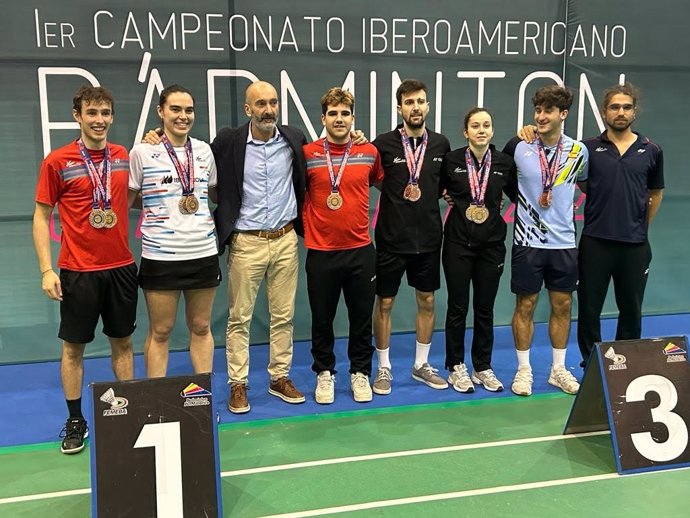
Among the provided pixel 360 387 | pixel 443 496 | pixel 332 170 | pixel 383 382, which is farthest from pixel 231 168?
pixel 443 496

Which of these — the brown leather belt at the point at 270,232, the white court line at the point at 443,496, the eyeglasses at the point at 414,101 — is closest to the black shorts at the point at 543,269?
the eyeglasses at the point at 414,101

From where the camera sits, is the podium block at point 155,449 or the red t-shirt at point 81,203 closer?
the podium block at point 155,449

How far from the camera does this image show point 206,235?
3.35 m

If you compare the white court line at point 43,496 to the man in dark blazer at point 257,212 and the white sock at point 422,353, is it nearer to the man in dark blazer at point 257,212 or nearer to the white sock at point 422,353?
the man in dark blazer at point 257,212

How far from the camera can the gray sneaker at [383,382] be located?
4.01 metres

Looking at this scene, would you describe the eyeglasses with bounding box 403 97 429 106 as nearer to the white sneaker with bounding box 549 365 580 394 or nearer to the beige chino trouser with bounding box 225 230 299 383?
the beige chino trouser with bounding box 225 230 299 383

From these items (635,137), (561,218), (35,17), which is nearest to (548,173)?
(561,218)

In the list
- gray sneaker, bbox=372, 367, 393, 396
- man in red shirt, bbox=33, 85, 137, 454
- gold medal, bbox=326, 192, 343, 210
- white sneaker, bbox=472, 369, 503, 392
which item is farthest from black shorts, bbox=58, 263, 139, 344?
white sneaker, bbox=472, 369, 503, 392

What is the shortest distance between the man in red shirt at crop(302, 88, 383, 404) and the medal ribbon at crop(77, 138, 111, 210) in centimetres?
107

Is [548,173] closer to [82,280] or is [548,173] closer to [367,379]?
[367,379]

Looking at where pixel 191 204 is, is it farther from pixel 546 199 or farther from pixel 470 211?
pixel 546 199

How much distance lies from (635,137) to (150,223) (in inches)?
111

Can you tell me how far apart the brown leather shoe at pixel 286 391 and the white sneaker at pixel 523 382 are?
1.31 meters

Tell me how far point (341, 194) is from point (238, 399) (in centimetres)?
132
